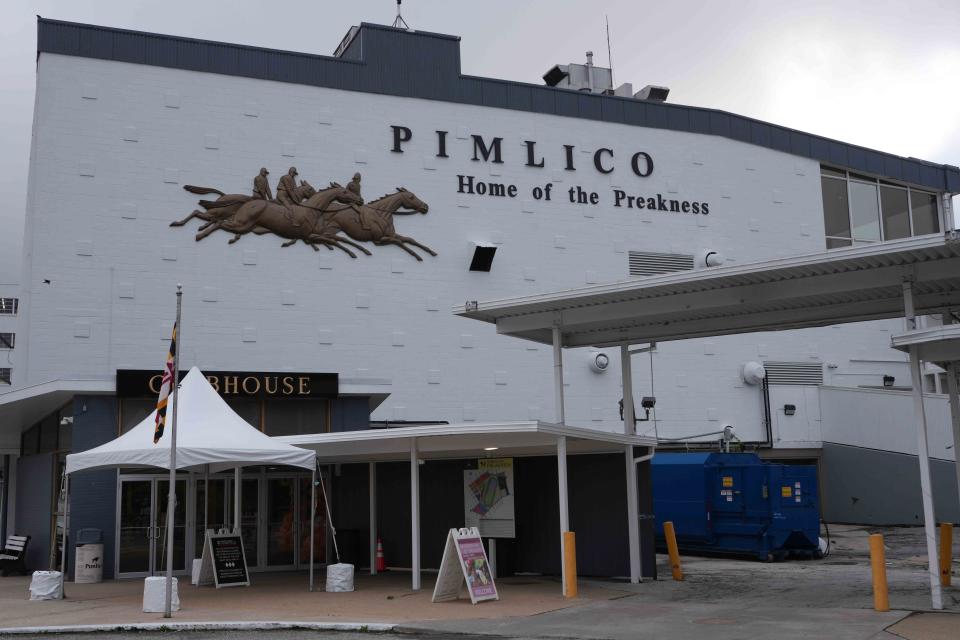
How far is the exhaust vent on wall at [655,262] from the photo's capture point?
32250 mm

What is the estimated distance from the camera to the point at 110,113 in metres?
26.3

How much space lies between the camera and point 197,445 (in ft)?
56.5

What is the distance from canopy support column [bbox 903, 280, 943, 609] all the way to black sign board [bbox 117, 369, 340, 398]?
12.4 metres

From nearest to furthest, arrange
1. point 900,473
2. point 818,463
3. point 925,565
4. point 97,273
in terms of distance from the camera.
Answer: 1. point 925,565
2. point 97,273
3. point 900,473
4. point 818,463

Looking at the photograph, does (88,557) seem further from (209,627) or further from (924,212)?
(924,212)

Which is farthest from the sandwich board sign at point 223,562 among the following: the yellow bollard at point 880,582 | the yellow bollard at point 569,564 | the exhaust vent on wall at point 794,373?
the exhaust vent on wall at point 794,373

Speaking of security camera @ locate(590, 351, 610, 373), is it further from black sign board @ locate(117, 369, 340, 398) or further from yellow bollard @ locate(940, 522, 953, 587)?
yellow bollard @ locate(940, 522, 953, 587)

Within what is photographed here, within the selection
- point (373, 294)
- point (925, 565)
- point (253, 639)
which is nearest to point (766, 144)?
point (373, 294)

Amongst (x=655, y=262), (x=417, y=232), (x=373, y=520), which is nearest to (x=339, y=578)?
(x=373, y=520)

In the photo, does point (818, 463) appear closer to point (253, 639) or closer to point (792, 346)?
point (792, 346)

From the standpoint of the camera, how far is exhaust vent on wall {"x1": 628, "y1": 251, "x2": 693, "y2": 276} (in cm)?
3225

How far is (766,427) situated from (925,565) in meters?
13.5

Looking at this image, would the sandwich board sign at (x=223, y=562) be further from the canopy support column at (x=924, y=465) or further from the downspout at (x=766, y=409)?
the downspout at (x=766, y=409)

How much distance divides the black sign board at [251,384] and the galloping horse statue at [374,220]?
244 inches
